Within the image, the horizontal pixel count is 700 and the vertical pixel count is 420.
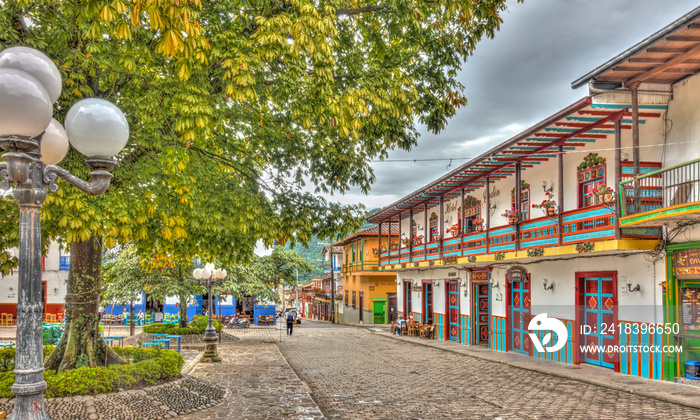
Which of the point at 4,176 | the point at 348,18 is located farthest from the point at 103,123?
the point at 348,18

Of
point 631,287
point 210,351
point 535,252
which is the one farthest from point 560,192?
point 210,351

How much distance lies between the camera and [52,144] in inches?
151

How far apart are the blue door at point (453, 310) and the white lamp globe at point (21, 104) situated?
72.7 feet

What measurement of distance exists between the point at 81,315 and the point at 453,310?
1798cm

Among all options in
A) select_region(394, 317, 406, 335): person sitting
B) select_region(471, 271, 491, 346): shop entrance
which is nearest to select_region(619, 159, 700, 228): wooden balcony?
select_region(471, 271, 491, 346): shop entrance

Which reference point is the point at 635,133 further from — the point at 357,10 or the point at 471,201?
the point at 471,201

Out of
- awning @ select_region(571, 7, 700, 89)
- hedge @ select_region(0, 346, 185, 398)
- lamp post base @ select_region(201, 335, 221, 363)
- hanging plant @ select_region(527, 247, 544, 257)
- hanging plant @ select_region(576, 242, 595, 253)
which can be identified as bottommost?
lamp post base @ select_region(201, 335, 221, 363)

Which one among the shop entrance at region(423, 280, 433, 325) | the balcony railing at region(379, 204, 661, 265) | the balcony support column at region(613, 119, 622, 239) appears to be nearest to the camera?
the balcony support column at region(613, 119, 622, 239)

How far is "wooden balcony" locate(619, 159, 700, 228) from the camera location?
1033 centimetres

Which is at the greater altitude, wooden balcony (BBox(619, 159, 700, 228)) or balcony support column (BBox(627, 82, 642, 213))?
balcony support column (BBox(627, 82, 642, 213))

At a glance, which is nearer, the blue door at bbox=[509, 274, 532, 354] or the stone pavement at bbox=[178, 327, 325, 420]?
the stone pavement at bbox=[178, 327, 325, 420]

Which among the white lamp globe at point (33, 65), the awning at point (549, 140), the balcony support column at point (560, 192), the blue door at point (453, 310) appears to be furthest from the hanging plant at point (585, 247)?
the white lamp globe at point (33, 65)

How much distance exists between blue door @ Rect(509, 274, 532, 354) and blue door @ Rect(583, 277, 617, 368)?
2.92 metres

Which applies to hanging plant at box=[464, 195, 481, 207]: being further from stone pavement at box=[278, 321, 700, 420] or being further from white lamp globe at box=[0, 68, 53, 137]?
white lamp globe at box=[0, 68, 53, 137]
